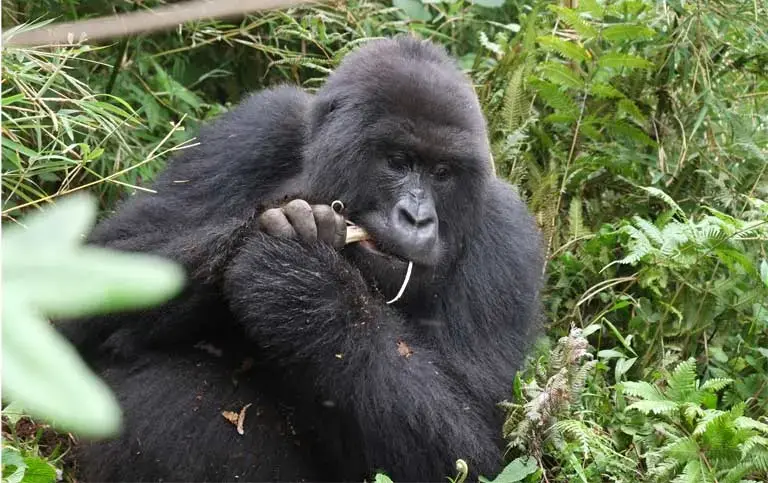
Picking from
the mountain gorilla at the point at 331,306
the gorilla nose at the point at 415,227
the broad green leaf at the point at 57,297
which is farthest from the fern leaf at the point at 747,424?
the broad green leaf at the point at 57,297

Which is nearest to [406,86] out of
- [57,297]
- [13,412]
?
[13,412]

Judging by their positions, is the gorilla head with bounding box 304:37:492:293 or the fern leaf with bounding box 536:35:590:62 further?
the fern leaf with bounding box 536:35:590:62

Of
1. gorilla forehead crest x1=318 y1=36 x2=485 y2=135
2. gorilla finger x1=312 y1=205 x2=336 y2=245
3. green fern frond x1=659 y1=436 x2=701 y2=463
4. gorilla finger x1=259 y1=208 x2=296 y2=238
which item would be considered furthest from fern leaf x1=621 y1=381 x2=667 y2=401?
gorilla finger x1=259 y1=208 x2=296 y2=238

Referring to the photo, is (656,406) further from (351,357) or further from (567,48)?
(567,48)

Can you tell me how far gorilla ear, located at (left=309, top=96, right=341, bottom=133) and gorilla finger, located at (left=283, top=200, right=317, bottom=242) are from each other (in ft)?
1.49

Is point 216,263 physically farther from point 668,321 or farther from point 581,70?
point 581,70

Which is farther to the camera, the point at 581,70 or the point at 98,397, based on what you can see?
the point at 581,70

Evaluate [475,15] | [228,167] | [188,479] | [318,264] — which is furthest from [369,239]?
[475,15]

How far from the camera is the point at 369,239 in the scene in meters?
2.92

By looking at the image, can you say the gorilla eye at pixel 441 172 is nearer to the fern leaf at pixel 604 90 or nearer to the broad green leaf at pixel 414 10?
the fern leaf at pixel 604 90

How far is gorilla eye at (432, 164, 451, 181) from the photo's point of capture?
3.04m

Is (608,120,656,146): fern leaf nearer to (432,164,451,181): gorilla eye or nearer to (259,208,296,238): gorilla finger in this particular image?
(432,164,451,181): gorilla eye

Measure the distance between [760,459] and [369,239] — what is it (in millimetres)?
1299

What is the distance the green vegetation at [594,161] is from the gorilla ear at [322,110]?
1.50 feet
